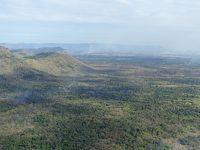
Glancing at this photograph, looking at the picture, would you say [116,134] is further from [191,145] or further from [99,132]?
[191,145]

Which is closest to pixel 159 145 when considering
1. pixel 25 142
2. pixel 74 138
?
pixel 74 138

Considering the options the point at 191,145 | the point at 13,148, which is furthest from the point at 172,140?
the point at 13,148

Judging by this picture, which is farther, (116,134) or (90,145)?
(116,134)

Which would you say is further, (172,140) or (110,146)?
(172,140)

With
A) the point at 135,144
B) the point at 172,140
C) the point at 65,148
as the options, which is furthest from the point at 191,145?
the point at 65,148

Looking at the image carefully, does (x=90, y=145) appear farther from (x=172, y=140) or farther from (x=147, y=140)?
(x=172, y=140)

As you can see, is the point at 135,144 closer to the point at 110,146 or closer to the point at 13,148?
the point at 110,146

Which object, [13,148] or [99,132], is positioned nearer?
[13,148]
